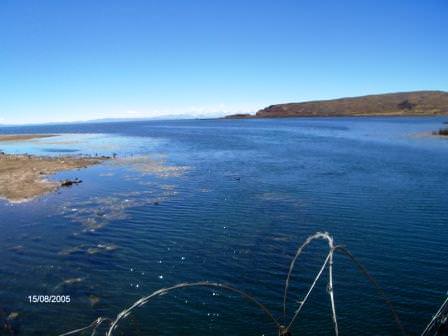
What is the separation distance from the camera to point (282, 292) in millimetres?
14180

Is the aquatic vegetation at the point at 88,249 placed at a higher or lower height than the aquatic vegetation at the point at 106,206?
lower

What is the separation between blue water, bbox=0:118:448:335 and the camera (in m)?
12.7

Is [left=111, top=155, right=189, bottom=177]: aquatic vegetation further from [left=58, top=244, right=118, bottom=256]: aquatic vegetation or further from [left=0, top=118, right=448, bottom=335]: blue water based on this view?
[left=58, top=244, right=118, bottom=256]: aquatic vegetation

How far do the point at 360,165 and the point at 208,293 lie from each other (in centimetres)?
3370

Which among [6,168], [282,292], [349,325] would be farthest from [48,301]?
[6,168]

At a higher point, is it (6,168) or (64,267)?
(6,168)

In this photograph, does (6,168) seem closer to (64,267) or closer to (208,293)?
(64,267)

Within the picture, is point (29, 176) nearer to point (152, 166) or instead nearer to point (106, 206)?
point (152, 166)

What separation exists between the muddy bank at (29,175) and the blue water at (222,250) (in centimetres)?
238

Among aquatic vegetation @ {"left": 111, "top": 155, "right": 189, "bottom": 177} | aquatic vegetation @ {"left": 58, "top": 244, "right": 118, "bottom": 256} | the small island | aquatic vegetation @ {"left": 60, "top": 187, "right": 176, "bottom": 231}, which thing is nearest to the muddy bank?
the small island

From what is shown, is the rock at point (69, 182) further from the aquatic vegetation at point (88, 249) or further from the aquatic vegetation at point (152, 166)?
the aquatic vegetation at point (88, 249)

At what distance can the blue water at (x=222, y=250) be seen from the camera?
1271cm

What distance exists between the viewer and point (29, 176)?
130ft

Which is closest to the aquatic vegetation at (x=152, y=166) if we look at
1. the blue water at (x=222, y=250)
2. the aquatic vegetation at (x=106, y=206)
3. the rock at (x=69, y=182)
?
the blue water at (x=222, y=250)
